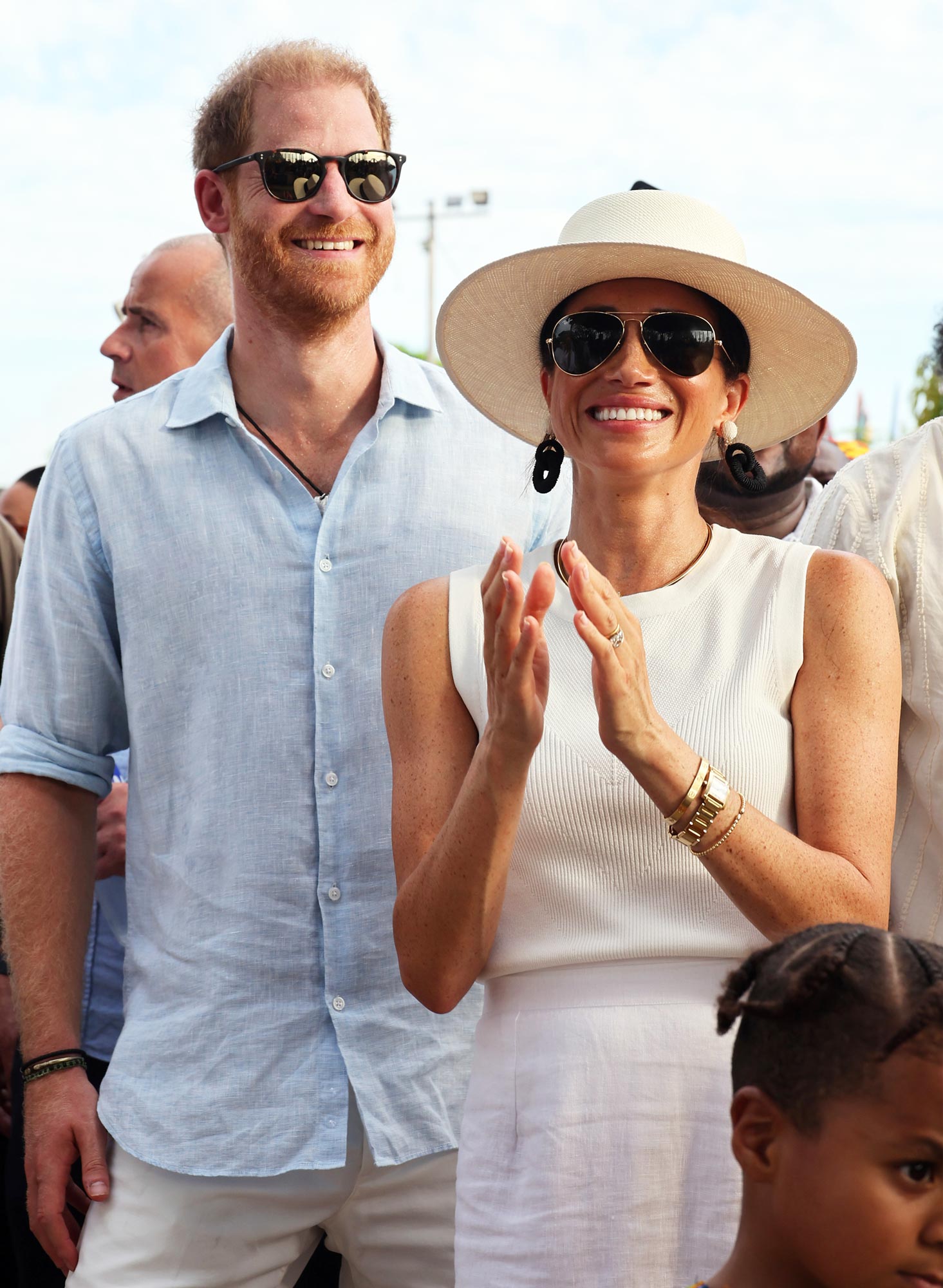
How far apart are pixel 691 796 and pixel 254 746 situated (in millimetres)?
1103

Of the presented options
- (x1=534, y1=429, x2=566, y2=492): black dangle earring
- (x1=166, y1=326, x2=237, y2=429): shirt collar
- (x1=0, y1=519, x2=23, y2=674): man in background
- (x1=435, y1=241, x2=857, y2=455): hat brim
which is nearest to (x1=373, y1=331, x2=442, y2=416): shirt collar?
(x1=435, y1=241, x2=857, y2=455): hat brim

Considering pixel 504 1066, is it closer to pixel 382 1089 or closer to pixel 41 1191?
pixel 382 1089

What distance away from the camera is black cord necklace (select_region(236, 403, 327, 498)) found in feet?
10.1

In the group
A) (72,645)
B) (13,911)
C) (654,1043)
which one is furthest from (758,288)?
(13,911)

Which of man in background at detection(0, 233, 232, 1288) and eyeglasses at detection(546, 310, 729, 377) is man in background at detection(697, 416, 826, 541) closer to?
man in background at detection(0, 233, 232, 1288)

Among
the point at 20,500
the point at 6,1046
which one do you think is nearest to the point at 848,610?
the point at 6,1046

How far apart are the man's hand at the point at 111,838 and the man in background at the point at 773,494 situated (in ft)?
6.49

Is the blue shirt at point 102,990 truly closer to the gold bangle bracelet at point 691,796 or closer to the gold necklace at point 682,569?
the gold necklace at point 682,569

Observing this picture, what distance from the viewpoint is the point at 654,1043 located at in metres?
2.22

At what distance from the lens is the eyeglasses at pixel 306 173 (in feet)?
9.98

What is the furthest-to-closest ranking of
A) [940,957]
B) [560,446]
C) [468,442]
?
[468,442] → [560,446] → [940,957]

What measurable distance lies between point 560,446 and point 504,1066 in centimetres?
114

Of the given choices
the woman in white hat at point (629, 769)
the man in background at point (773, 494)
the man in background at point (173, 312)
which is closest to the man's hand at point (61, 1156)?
the woman in white hat at point (629, 769)

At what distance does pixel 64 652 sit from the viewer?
3.02 m
